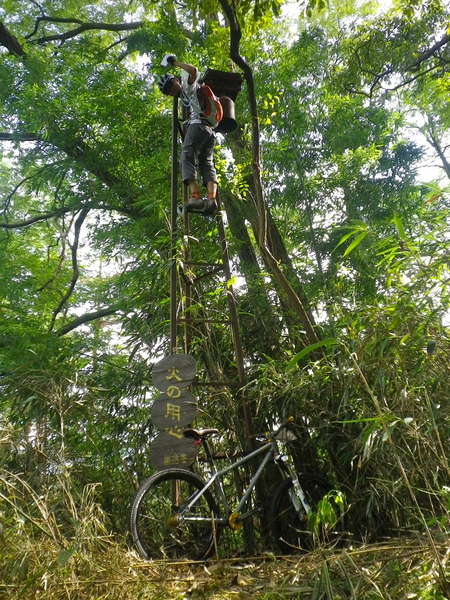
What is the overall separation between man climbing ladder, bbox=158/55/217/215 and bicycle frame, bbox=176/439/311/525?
1638mm

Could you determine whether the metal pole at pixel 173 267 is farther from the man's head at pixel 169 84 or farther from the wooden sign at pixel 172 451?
the wooden sign at pixel 172 451

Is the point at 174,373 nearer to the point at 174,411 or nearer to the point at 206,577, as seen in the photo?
the point at 174,411

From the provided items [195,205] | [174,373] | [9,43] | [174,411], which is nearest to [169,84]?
[195,205]

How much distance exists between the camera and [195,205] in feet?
11.9

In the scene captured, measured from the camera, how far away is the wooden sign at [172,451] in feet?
9.48

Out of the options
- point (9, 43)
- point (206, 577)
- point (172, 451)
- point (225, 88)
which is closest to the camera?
point (206, 577)

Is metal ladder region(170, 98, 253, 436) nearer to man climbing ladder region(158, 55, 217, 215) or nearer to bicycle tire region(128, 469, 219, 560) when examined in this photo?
man climbing ladder region(158, 55, 217, 215)

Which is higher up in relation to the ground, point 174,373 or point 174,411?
point 174,373

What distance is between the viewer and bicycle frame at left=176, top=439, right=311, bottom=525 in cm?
275

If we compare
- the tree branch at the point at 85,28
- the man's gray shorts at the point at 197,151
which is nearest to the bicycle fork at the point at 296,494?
the man's gray shorts at the point at 197,151

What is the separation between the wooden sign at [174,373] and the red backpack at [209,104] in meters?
1.76

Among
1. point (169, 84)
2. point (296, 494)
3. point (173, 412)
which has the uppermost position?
point (169, 84)

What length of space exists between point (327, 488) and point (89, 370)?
3.04 meters

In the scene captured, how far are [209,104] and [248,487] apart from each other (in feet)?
8.62
